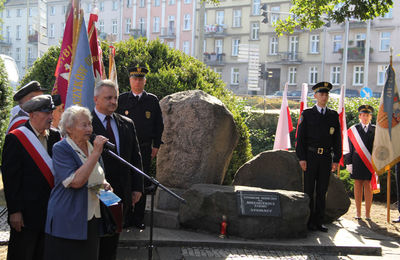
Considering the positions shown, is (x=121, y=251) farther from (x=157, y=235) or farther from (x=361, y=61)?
(x=361, y=61)

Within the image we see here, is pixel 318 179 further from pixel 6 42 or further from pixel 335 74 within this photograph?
pixel 6 42

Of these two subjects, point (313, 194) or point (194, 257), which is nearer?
point (194, 257)

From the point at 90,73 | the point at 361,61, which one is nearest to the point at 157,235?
the point at 90,73

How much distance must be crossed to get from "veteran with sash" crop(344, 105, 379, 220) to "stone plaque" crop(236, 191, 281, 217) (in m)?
2.68

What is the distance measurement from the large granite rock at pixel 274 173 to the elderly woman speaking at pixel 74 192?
4035 millimetres

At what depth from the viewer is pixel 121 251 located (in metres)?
5.45

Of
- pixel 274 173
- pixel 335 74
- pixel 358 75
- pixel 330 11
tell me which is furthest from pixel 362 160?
pixel 335 74

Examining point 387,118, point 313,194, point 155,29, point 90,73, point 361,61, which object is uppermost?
point 155,29

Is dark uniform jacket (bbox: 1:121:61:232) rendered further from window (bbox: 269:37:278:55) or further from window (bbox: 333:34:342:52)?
window (bbox: 269:37:278:55)

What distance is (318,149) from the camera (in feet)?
22.2

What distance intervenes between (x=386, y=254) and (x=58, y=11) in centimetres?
6370

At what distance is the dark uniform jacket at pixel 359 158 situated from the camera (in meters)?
8.23

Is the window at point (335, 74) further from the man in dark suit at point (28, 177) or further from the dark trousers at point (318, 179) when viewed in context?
the man in dark suit at point (28, 177)

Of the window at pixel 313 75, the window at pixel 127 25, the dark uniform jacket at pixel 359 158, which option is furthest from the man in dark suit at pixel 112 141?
the window at pixel 127 25
